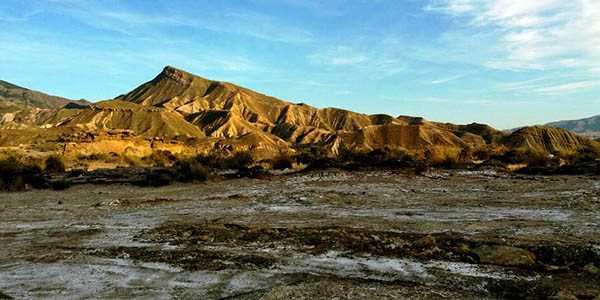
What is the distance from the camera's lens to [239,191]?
16.6m

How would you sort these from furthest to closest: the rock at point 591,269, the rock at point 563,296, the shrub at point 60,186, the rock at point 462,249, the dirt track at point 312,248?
1. the shrub at point 60,186
2. the rock at point 462,249
3. the rock at point 591,269
4. the dirt track at point 312,248
5. the rock at point 563,296

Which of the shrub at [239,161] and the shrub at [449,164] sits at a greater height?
the shrub at [449,164]

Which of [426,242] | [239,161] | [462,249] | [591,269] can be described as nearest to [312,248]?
[426,242]

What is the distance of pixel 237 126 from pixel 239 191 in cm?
9219

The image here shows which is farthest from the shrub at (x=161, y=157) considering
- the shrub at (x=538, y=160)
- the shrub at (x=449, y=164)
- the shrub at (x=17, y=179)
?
the shrub at (x=538, y=160)

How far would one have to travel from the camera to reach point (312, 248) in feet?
22.2

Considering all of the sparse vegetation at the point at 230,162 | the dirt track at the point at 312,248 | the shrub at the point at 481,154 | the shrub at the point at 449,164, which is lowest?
the sparse vegetation at the point at 230,162

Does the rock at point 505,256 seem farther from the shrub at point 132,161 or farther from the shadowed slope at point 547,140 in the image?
the shadowed slope at point 547,140

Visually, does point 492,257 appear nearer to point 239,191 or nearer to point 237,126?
point 239,191

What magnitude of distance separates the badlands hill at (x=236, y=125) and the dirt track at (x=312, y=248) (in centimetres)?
4116

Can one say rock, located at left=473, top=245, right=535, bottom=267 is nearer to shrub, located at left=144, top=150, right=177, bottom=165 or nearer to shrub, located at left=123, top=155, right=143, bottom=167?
shrub, located at left=123, top=155, right=143, bottom=167

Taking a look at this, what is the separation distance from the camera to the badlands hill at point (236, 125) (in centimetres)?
6781

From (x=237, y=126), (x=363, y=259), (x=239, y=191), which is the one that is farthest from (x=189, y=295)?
(x=237, y=126)

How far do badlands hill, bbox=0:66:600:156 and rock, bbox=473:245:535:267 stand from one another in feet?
151
